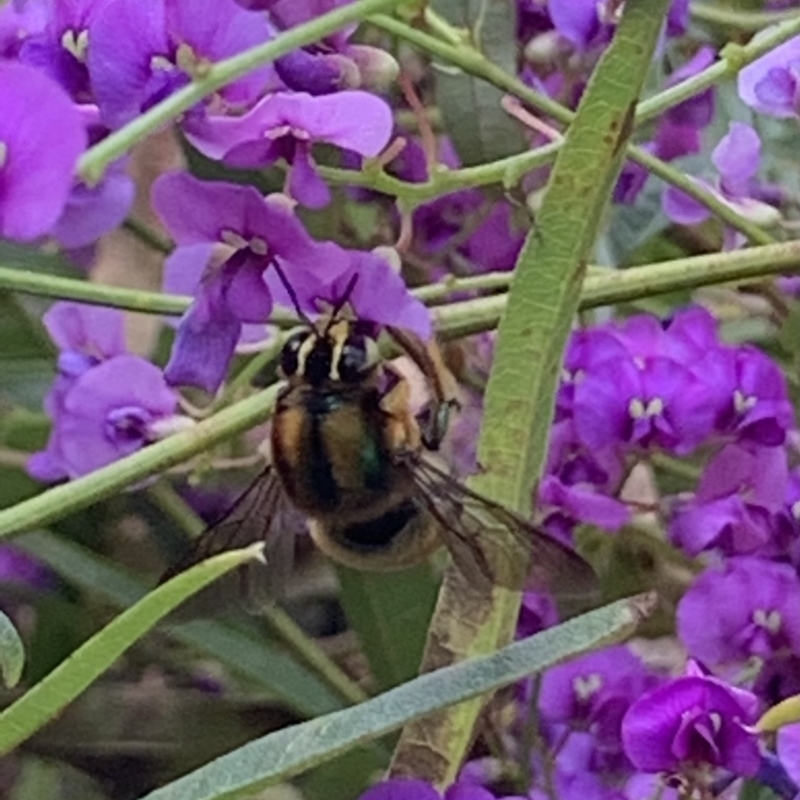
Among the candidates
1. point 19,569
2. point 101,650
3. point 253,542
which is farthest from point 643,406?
point 19,569

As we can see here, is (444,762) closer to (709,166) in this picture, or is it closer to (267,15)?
(267,15)

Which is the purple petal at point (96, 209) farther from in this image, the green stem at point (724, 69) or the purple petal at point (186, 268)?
the green stem at point (724, 69)

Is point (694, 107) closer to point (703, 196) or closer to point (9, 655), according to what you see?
point (703, 196)

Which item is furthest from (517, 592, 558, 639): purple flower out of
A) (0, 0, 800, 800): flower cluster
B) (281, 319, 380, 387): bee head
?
(281, 319, 380, 387): bee head

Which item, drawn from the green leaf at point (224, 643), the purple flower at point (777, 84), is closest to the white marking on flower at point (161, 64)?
the purple flower at point (777, 84)

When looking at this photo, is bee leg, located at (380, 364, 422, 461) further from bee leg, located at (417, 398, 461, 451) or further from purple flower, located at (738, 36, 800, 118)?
purple flower, located at (738, 36, 800, 118)
